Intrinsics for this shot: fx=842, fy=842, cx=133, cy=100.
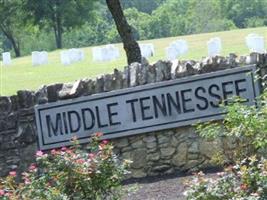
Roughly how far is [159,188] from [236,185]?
3.63 metres

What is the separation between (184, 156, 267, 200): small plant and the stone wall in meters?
4.01

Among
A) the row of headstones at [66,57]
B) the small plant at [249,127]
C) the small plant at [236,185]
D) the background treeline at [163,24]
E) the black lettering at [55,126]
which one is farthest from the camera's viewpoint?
the background treeline at [163,24]

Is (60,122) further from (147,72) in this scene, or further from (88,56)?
(88,56)

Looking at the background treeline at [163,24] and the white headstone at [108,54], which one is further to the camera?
the background treeline at [163,24]

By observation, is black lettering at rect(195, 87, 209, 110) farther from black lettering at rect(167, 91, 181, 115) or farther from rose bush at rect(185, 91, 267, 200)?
rose bush at rect(185, 91, 267, 200)

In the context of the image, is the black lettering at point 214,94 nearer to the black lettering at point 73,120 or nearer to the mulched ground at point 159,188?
the mulched ground at point 159,188

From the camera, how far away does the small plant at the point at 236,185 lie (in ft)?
17.9

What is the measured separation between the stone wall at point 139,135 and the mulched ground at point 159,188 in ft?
0.96

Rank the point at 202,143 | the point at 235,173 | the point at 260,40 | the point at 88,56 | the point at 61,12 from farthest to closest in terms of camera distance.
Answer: the point at 61,12
the point at 88,56
the point at 260,40
the point at 202,143
the point at 235,173

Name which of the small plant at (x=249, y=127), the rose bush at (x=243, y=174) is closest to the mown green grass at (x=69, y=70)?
the small plant at (x=249, y=127)

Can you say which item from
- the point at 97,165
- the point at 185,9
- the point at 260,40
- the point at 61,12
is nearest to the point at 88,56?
the point at 260,40

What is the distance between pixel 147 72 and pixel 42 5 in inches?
1463

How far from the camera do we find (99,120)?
10.7 metres

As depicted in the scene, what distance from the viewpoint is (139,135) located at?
10539mm
